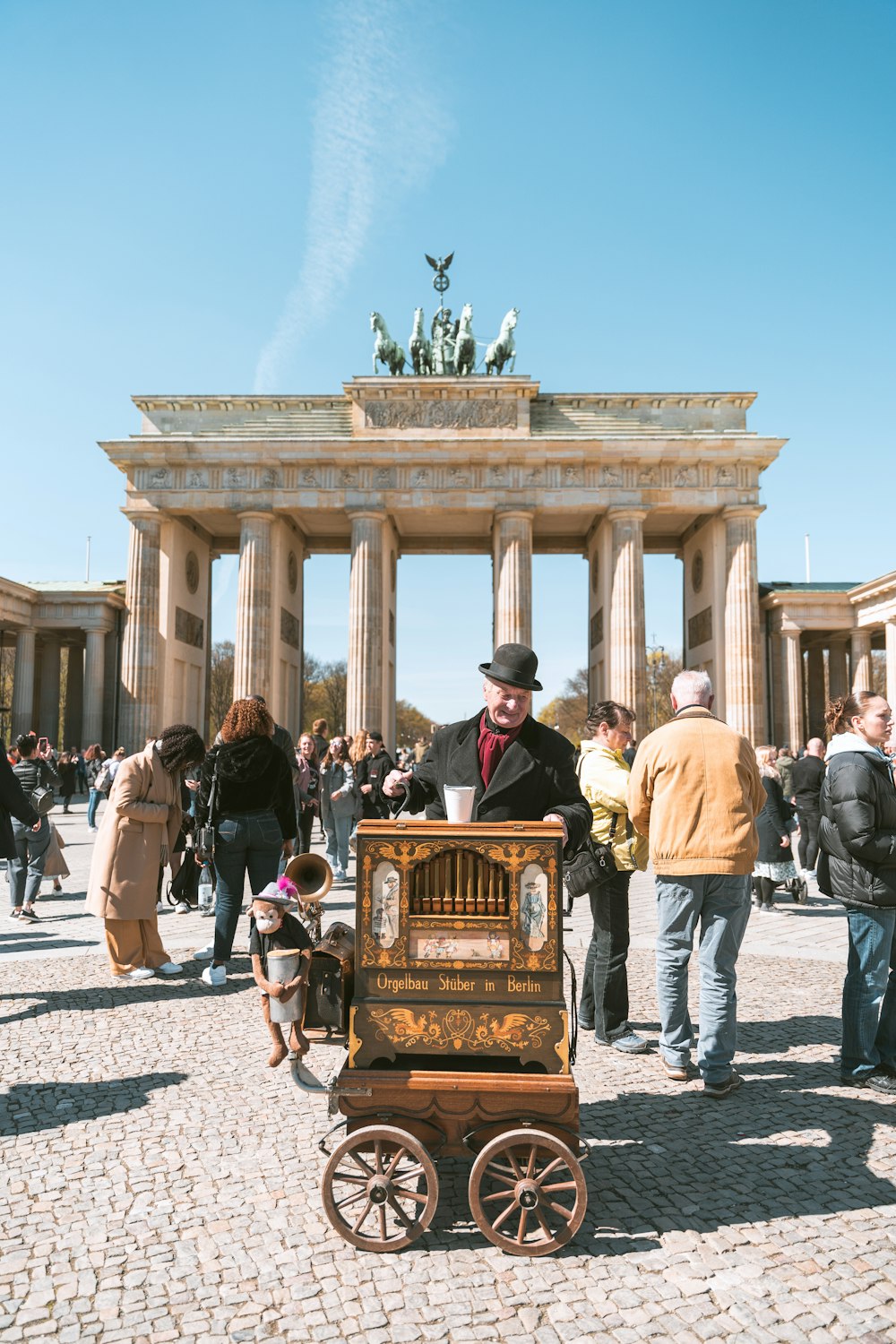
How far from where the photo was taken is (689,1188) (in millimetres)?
3469

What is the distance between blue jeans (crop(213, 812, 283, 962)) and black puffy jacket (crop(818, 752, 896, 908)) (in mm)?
3852

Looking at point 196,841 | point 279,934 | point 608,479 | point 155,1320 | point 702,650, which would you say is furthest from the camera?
point 702,650

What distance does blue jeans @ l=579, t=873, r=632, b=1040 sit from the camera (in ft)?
17.4

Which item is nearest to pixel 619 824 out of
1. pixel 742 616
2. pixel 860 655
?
pixel 742 616

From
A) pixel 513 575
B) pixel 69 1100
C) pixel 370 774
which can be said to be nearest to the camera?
pixel 69 1100

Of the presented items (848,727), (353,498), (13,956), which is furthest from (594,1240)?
(353,498)

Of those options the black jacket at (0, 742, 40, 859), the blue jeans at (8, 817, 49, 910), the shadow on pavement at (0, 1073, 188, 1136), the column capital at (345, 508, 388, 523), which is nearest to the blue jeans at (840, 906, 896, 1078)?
the shadow on pavement at (0, 1073, 188, 1136)

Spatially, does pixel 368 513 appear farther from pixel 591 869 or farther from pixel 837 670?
pixel 591 869

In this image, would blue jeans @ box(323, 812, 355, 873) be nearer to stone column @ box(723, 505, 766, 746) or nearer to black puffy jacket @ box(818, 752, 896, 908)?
black puffy jacket @ box(818, 752, 896, 908)

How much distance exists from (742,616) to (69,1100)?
32756 millimetres

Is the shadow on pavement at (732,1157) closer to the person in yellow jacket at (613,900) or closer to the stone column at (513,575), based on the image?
the person in yellow jacket at (613,900)

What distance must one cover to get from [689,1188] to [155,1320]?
1980mm

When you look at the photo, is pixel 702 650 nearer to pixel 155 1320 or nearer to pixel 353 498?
pixel 353 498

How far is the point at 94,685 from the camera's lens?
3947 centimetres
